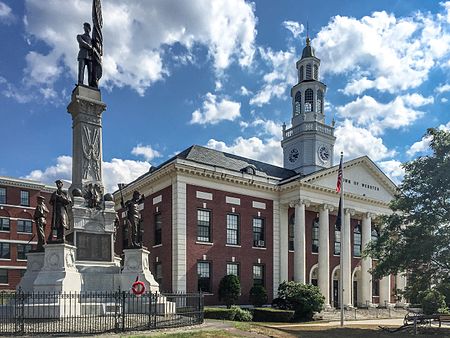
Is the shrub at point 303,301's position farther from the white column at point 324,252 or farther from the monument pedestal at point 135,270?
the monument pedestal at point 135,270

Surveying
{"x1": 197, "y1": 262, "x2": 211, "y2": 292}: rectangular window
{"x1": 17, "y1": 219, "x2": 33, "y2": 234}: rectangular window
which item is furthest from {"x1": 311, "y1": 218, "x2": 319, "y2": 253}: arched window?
{"x1": 17, "y1": 219, "x2": 33, "y2": 234}: rectangular window

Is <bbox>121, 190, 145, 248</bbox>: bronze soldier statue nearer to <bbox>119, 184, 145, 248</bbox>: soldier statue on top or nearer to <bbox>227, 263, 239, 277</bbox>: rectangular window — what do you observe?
<bbox>119, 184, 145, 248</bbox>: soldier statue on top

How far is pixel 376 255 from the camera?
95.0 feet

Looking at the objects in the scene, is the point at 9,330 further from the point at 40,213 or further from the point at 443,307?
the point at 443,307

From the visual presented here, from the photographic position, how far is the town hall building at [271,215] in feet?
119

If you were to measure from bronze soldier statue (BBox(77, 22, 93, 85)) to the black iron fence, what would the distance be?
34.0ft

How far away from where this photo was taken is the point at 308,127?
49250 mm

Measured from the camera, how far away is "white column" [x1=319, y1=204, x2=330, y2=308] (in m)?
41.6

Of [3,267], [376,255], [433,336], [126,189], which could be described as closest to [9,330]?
[433,336]

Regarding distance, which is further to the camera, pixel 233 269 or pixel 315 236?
pixel 315 236

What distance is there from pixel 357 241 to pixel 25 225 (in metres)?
36.4

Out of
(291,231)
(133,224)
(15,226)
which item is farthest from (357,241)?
(15,226)

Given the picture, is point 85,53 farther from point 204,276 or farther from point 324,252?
point 324,252

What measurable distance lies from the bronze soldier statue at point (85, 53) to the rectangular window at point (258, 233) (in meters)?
21.3
